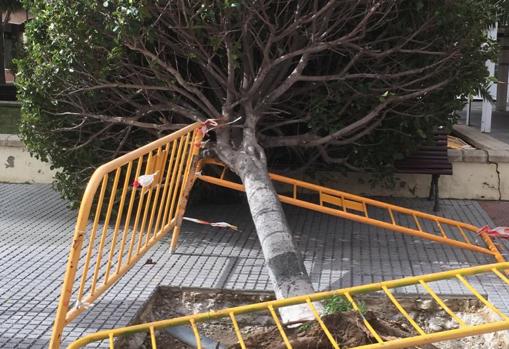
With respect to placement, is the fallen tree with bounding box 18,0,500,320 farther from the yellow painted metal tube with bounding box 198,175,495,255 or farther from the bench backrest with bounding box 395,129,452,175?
the bench backrest with bounding box 395,129,452,175

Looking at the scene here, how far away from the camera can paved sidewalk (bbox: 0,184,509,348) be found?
416cm

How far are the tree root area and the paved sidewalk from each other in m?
1.15

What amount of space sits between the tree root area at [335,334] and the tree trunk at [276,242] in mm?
177

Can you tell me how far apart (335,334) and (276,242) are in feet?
3.43

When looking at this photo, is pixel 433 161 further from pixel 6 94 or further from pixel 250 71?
pixel 6 94

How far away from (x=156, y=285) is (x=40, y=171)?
4.44m

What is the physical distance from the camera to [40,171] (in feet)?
28.0

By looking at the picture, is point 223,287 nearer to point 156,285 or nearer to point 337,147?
point 156,285

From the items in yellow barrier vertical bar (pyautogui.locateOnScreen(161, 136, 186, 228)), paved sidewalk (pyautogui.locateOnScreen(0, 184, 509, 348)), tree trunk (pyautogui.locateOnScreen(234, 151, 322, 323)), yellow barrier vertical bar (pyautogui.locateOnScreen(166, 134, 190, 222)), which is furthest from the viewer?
yellow barrier vertical bar (pyautogui.locateOnScreen(166, 134, 190, 222))

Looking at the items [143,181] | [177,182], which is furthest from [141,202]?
[177,182]

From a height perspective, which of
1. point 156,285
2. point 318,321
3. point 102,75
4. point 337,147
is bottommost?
point 156,285

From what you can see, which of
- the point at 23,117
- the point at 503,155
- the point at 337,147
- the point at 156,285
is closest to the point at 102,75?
the point at 23,117

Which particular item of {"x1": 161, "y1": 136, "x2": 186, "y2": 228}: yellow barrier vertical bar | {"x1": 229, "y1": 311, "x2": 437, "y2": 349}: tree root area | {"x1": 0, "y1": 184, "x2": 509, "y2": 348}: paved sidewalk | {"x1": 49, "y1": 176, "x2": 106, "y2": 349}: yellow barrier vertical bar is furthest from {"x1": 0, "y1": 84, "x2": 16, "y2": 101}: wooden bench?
{"x1": 229, "y1": 311, "x2": 437, "y2": 349}: tree root area

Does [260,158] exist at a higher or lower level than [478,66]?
lower
